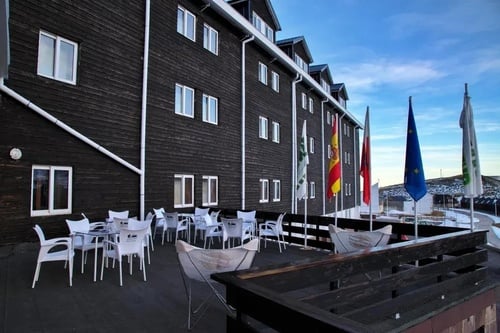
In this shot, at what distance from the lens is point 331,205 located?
20.7m

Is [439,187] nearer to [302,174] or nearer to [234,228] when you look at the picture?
[302,174]

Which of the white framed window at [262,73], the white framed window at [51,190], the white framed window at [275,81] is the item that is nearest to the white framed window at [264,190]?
the white framed window at [262,73]

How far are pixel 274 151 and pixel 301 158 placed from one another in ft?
23.2

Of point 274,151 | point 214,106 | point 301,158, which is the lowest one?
point 301,158

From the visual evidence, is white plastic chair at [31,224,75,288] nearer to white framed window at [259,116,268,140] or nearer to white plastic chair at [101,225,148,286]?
white plastic chair at [101,225,148,286]

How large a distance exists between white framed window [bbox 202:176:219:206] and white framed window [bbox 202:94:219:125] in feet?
6.02

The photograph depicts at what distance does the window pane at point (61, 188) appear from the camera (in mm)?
6441

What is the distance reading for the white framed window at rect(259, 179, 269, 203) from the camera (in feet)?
43.1

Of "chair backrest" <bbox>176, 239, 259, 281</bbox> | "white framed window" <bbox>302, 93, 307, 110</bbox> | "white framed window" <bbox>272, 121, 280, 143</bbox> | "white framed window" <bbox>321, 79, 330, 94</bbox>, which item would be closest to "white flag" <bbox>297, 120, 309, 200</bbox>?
"chair backrest" <bbox>176, 239, 259, 281</bbox>

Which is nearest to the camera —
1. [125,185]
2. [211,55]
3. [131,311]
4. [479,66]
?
[131,311]

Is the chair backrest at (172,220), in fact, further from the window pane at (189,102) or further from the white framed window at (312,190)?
the white framed window at (312,190)

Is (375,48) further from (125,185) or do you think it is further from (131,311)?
(131,311)

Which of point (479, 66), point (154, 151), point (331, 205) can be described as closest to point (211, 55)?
point (154, 151)

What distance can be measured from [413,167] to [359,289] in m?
2.58
